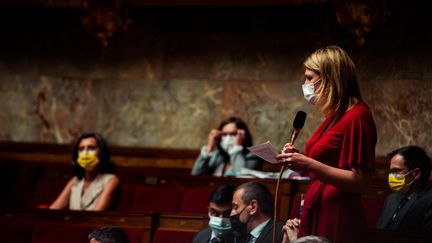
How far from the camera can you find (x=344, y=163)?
4.71ft

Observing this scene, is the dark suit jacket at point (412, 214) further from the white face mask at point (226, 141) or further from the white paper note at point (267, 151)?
the white face mask at point (226, 141)

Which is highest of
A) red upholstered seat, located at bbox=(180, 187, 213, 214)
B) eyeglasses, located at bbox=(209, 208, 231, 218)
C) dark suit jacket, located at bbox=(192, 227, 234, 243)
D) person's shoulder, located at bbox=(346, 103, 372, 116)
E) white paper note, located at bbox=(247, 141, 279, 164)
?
person's shoulder, located at bbox=(346, 103, 372, 116)

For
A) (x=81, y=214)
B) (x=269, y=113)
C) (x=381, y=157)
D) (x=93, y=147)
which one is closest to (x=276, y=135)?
(x=269, y=113)

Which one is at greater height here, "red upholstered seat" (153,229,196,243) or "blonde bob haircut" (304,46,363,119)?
"blonde bob haircut" (304,46,363,119)

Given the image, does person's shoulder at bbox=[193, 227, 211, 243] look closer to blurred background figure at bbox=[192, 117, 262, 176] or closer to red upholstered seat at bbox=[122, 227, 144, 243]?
red upholstered seat at bbox=[122, 227, 144, 243]

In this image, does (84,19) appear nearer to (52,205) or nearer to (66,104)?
(66,104)

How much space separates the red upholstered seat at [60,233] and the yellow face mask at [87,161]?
14.7 inches

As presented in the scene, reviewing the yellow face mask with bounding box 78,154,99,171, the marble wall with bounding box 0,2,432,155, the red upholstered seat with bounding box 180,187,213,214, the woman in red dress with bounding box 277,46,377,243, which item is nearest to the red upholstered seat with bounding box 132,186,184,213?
the red upholstered seat with bounding box 180,187,213,214

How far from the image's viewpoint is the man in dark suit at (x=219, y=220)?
1.91 meters

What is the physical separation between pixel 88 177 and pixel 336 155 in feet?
4.24

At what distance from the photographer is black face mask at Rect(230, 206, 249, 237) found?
184 cm

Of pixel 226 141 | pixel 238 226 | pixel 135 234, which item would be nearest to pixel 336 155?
pixel 238 226

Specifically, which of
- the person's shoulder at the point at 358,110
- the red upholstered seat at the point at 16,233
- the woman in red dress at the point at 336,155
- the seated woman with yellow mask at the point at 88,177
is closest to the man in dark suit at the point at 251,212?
the woman in red dress at the point at 336,155

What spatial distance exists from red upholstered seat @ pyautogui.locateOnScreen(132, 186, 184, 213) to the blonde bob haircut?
108 cm
